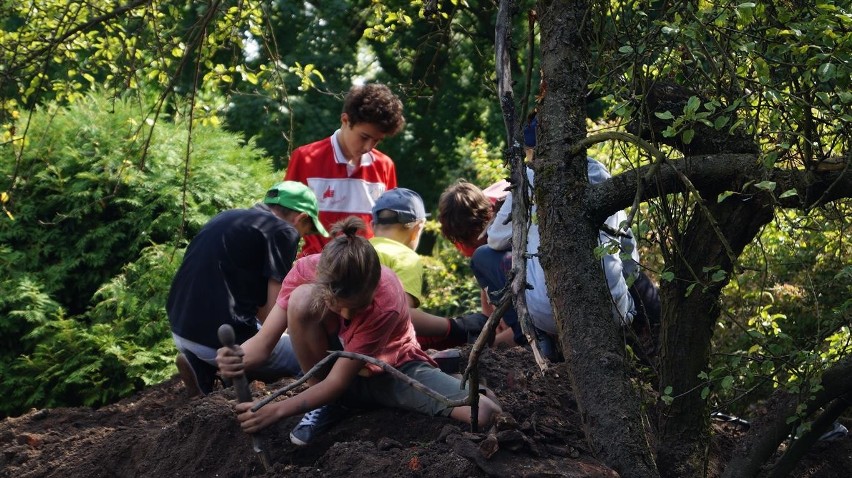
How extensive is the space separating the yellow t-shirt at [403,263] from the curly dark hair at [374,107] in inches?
32.1

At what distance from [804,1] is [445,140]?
13.5 meters

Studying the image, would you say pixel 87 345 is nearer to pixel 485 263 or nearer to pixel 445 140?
pixel 485 263

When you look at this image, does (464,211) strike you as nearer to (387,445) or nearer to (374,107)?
(374,107)

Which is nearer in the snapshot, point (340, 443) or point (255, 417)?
point (340, 443)

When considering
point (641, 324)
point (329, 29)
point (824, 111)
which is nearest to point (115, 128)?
point (641, 324)

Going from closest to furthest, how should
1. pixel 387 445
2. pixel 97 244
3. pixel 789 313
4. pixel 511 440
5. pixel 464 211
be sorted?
pixel 511 440 < pixel 387 445 < pixel 464 211 < pixel 789 313 < pixel 97 244

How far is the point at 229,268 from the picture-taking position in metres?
5.66

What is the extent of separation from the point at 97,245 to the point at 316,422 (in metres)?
3.62

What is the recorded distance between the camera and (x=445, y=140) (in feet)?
55.6

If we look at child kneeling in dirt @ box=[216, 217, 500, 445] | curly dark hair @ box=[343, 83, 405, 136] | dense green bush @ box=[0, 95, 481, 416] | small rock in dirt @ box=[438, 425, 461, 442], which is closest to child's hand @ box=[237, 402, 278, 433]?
child kneeling in dirt @ box=[216, 217, 500, 445]

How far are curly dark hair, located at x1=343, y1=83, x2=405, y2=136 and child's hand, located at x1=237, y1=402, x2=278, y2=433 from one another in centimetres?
219

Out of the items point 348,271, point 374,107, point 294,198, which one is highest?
point 374,107

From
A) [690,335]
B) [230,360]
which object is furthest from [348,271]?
[690,335]

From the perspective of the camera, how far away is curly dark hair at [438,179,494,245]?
6047 millimetres
